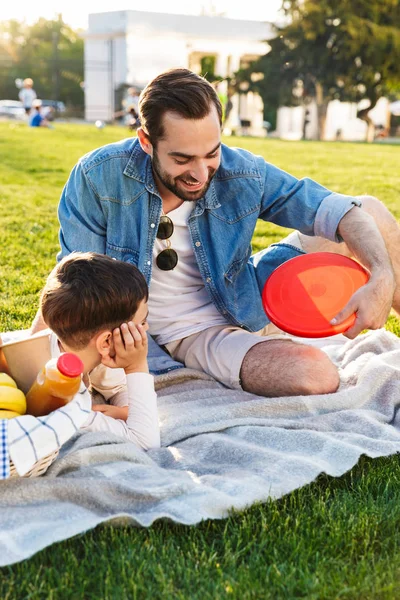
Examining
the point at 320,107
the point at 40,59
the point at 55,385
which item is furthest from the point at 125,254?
the point at 40,59

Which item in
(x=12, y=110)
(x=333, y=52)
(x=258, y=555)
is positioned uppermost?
(x=258, y=555)

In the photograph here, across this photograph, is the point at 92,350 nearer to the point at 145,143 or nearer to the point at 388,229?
the point at 145,143

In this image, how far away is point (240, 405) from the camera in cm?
296

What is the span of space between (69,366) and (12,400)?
0.24 metres

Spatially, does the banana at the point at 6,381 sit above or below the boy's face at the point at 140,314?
below

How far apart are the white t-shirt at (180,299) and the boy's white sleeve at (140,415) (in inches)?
29.6

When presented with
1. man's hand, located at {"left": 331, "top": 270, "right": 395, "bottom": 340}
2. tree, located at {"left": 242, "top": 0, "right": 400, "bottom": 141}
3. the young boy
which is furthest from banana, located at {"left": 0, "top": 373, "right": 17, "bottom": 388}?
tree, located at {"left": 242, "top": 0, "right": 400, "bottom": 141}

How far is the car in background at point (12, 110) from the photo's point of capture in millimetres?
41013

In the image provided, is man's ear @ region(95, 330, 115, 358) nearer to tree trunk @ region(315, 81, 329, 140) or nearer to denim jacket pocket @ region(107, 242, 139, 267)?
denim jacket pocket @ region(107, 242, 139, 267)

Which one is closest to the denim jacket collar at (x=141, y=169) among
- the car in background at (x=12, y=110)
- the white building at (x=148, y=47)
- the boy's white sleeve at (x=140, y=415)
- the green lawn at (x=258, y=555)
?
the boy's white sleeve at (x=140, y=415)

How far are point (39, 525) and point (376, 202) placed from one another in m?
2.10

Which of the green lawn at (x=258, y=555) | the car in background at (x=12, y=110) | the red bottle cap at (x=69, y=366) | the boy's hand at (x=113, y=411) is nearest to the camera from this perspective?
the green lawn at (x=258, y=555)

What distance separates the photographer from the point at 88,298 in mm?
2533

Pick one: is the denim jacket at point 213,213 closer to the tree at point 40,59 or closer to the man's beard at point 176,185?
the man's beard at point 176,185
